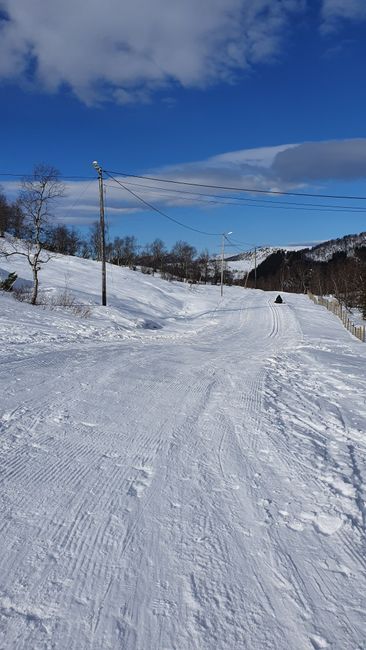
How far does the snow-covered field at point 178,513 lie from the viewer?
2.62 meters

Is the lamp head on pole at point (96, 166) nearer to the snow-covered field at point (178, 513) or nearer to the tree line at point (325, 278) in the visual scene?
the snow-covered field at point (178, 513)

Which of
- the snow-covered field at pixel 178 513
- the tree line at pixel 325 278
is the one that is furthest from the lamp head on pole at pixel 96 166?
the tree line at pixel 325 278

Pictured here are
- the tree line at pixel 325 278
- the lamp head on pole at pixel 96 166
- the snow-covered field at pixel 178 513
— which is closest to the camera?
the snow-covered field at pixel 178 513

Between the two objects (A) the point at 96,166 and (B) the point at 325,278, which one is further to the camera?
(B) the point at 325,278

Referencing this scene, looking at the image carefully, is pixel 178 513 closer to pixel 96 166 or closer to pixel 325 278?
pixel 96 166

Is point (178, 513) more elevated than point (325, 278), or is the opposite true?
point (325, 278)

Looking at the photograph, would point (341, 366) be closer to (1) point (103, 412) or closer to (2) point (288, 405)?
(2) point (288, 405)

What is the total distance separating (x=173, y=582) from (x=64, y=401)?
4195 millimetres

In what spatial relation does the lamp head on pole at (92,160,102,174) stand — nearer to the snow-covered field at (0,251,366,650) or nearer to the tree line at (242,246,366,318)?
the snow-covered field at (0,251,366,650)

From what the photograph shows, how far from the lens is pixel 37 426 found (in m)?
5.61

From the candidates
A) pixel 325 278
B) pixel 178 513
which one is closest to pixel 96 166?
pixel 178 513

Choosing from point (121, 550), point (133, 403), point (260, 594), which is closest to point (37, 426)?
point (133, 403)

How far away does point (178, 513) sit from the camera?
149 inches

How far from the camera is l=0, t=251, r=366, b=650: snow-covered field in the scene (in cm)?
262
